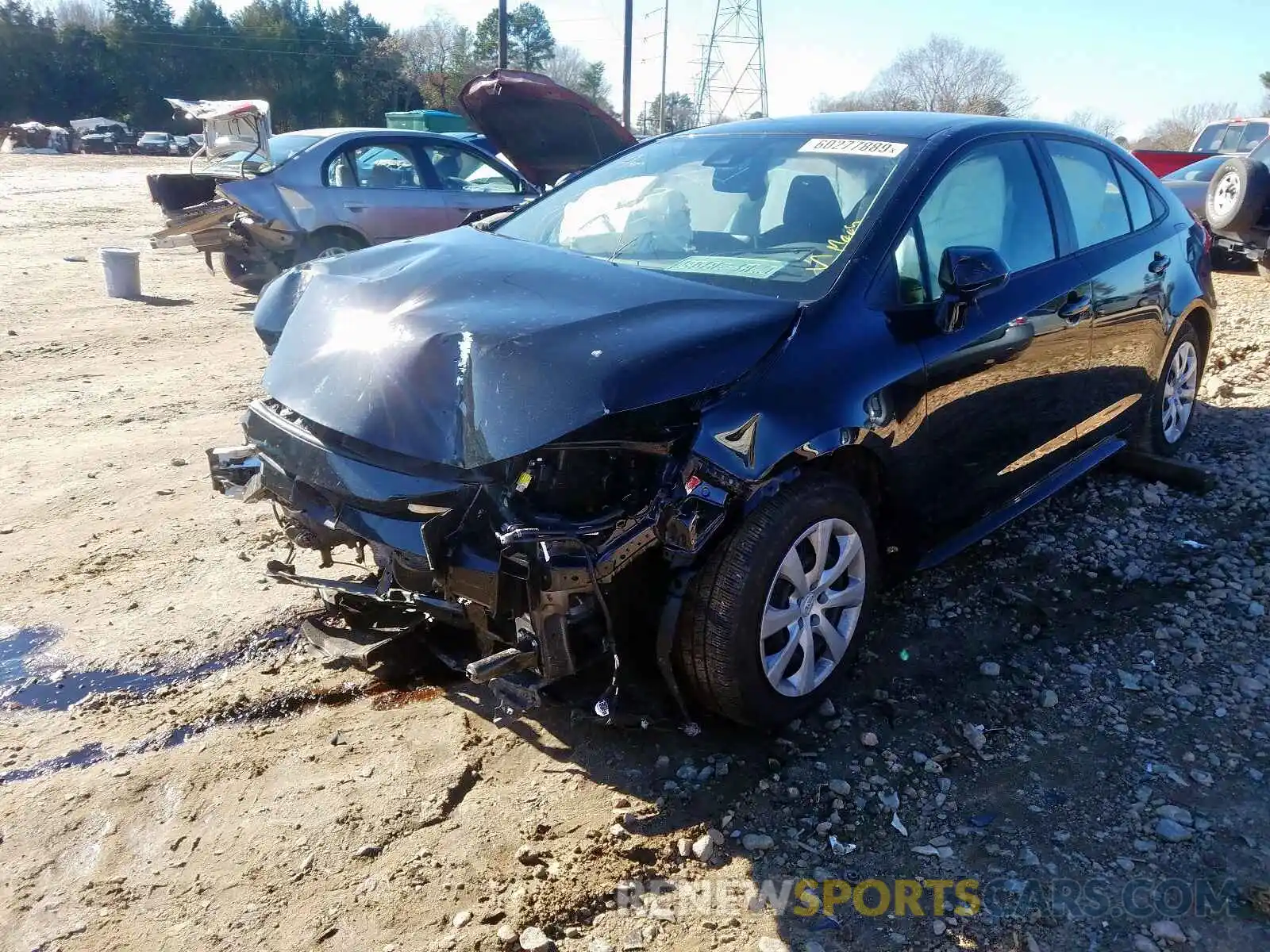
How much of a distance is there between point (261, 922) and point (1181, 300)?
4914 millimetres

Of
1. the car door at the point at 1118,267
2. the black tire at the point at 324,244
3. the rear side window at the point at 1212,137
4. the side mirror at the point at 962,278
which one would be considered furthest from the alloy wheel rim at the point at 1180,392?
the rear side window at the point at 1212,137

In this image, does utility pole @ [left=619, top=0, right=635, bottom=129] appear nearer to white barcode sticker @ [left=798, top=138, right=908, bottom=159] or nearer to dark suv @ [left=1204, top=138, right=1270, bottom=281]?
dark suv @ [left=1204, top=138, right=1270, bottom=281]

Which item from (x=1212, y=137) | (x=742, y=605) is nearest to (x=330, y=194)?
(x=742, y=605)

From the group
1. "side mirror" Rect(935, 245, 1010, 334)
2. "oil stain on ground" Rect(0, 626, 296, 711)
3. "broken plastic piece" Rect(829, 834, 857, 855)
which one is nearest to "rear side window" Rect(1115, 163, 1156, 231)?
"side mirror" Rect(935, 245, 1010, 334)

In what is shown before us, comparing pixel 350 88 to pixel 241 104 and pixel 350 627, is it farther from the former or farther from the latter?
pixel 350 627

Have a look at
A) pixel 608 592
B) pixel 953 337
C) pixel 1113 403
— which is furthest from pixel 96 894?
pixel 1113 403

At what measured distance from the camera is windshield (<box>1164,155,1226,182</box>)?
12383 mm

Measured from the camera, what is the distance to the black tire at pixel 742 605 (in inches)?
104

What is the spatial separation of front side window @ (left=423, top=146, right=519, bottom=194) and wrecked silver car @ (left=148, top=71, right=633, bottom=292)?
0.01 m

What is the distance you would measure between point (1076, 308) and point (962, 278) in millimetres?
1090

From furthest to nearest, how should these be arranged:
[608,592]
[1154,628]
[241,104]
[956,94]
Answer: [956,94] → [241,104] → [1154,628] → [608,592]

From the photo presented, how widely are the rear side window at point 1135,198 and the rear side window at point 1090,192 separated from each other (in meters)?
0.06

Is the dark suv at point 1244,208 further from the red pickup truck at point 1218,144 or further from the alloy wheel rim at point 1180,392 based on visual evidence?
the alloy wheel rim at point 1180,392

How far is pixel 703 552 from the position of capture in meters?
2.69
